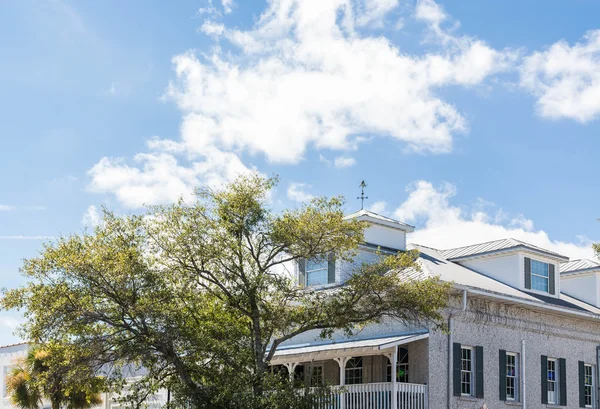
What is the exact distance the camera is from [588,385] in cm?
2881

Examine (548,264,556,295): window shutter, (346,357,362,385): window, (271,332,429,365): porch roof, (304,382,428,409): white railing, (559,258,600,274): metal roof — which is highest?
(559,258,600,274): metal roof

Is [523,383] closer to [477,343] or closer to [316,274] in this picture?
[477,343]

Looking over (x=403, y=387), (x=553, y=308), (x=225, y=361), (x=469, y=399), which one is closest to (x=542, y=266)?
(x=553, y=308)

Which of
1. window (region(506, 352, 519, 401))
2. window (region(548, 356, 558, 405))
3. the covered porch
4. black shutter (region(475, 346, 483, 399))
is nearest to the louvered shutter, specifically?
black shutter (region(475, 346, 483, 399))

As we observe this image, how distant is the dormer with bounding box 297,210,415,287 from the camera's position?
2652cm

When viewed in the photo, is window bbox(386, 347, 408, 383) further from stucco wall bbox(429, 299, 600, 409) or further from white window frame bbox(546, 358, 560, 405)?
white window frame bbox(546, 358, 560, 405)

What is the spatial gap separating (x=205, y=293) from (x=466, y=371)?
8.68 m

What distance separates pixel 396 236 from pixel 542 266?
5427 mm

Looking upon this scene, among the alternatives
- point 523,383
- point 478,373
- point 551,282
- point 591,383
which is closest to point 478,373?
point 478,373

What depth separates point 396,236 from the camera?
28.6 meters

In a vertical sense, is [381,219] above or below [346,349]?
above

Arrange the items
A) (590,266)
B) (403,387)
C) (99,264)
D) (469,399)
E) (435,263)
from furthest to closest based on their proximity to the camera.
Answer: (590,266)
(435,263)
(469,399)
(403,387)
(99,264)

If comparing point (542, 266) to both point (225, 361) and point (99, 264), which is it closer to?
point (225, 361)

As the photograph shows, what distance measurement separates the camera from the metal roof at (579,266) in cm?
3181
